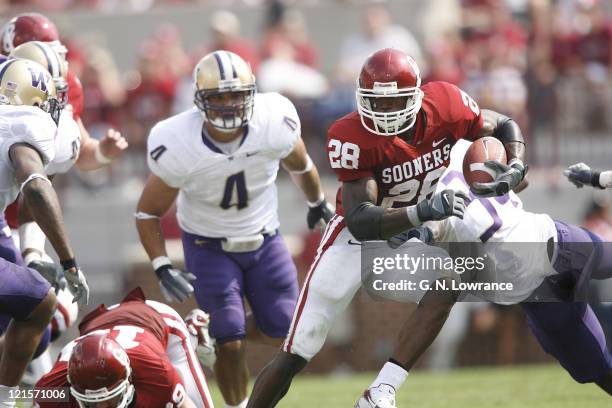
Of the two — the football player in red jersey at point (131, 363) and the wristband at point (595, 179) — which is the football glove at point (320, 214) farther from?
the wristband at point (595, 179)

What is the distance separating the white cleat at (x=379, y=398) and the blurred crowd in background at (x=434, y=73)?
524 cm

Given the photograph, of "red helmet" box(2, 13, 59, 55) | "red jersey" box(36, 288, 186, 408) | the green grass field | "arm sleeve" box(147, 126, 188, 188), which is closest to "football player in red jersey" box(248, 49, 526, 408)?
"red jersey" box(36, 288, 186, 408)

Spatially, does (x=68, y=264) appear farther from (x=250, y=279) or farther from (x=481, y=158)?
(x=481, y=158)

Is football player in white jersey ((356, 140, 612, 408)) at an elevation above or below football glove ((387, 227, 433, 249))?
below

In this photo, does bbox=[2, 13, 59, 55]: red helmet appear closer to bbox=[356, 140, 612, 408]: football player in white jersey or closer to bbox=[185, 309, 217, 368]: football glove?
bbox=[185, 309, 217, 368]: football glove

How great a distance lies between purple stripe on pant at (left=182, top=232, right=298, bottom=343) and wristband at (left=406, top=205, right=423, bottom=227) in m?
1.56

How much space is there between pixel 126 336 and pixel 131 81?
Result: 24.1 ft

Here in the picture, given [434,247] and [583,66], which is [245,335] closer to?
[434,247]

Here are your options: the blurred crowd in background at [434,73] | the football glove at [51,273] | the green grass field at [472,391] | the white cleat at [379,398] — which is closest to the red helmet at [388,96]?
the white cleat at [379,398]

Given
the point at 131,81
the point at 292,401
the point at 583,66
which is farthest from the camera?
the point at 131,81

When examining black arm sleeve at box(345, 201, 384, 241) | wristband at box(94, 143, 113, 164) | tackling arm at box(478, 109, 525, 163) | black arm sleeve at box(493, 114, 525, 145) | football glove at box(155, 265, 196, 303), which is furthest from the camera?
wristband at box(94, 143, 113, 164)

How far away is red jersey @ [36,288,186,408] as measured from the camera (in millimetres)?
5672

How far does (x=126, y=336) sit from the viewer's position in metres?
5.92

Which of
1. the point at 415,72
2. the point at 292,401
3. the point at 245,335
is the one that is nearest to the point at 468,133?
the point at 415,72
